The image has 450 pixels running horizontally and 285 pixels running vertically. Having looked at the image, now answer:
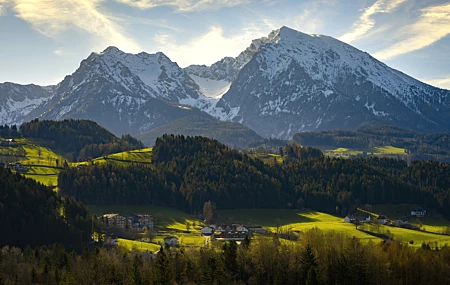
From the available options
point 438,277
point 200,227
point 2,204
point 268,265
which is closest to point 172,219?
point 200,227

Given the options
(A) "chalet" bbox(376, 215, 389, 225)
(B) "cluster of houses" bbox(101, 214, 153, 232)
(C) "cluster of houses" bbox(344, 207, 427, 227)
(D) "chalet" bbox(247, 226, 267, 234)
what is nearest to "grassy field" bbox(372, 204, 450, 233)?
(C) "cluster of houses" bbox(344, 207, 427, 227)

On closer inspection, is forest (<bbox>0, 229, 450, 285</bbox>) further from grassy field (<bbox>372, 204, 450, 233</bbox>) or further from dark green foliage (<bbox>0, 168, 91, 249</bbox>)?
grassy field (<bbox>372, 204, 450, 233</bbox>)

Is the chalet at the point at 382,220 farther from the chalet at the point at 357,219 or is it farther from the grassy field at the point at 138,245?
the grassy field at the point at 138,245

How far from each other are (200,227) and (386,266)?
257 feet

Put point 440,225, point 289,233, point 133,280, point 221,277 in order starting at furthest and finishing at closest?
point 440,225 → point 289,233 → point 221,277 → point 133,280

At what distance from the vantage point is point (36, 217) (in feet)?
473

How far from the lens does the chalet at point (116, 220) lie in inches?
6452

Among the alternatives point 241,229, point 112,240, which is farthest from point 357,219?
point 112,240

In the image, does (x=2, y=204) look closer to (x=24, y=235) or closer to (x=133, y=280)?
(x=24, y=235)

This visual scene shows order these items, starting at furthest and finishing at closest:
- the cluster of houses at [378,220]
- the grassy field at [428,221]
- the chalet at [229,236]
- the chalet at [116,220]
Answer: the cluster of houses at [378,220], the grassy field at [428,221], the chalet at [116,220], the chalet at [229,236]

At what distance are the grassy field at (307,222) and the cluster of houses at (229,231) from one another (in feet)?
19.8

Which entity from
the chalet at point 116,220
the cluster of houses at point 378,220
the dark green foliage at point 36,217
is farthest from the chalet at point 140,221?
the cluster of houses at point 378,220

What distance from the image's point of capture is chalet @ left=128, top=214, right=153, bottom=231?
542ft

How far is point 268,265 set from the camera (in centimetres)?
10488
